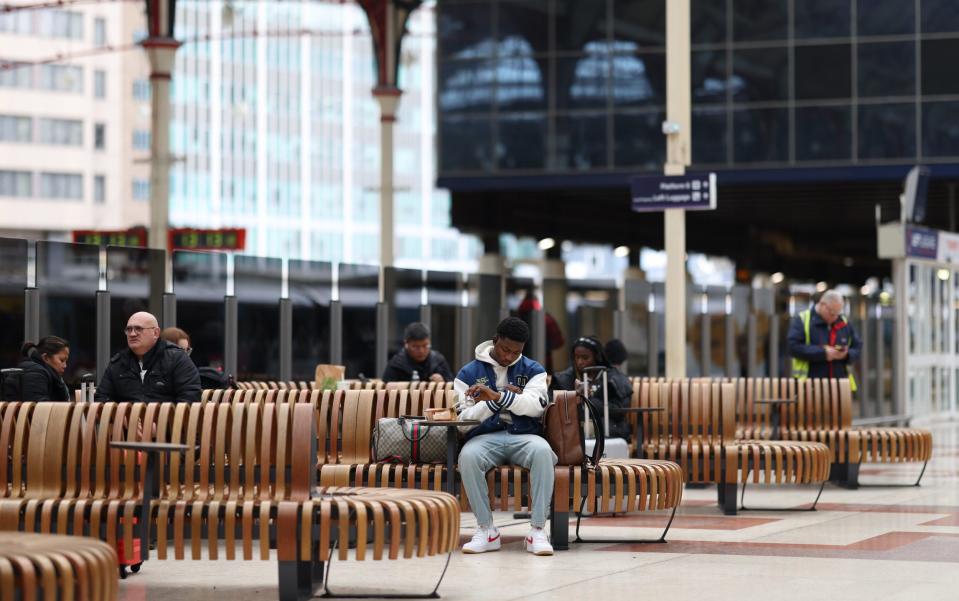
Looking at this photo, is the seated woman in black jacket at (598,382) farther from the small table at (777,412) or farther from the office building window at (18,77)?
the office building window at (18,77)

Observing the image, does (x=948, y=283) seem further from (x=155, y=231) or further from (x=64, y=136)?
(x=64, y=136)

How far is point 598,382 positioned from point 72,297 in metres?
5.42

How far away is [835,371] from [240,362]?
6.38 metres

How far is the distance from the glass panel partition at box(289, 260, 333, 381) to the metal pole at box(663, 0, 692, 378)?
4115mm

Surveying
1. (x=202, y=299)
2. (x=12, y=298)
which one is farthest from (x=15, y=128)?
(x=12, y=298)

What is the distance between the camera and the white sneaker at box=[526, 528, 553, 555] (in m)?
10.9

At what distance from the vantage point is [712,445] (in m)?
14.4

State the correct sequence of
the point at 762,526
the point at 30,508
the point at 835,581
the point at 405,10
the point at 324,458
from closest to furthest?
the point at 30,508
the point at 835,581
the point at 324,458
the point at 762,526
the point at 405,10

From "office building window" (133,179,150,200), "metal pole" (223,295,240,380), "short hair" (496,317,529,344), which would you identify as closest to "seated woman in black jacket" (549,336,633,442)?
"short hair" (496,317,529,344)

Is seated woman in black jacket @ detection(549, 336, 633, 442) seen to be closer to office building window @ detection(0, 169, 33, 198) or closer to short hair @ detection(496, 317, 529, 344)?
short hair @ detection(496, 317, 529, 344)

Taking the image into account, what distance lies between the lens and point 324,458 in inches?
458

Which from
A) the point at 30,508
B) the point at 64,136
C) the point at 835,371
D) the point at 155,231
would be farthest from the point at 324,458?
the point at 64,136

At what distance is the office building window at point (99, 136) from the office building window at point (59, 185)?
2.54 meters

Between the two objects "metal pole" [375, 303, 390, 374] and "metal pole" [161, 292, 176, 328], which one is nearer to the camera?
"metal pole" [161, 292, 176, 328]
